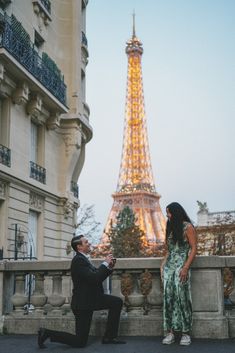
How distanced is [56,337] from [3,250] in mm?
9384

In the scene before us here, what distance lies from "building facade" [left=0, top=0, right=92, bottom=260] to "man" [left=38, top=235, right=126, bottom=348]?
8556 millimetres

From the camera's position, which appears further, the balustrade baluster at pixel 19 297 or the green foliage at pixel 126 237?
the green foliage at pixel 126 237

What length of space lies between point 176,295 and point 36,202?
12067 mm

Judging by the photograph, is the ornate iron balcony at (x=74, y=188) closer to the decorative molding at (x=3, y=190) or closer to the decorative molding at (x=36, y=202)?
the decorative molding at (x=36, y=202)

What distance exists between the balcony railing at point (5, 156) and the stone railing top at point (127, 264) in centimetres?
791

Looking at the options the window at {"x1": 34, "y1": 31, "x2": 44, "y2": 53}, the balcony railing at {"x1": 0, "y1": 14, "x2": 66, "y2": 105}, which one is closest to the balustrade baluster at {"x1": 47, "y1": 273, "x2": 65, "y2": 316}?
the balcony railing at {"x1": 0, "y1": 14, "x2": 66, "y2": 105}

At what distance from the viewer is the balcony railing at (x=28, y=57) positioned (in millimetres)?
15773

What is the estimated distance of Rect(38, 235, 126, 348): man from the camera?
6613 millimetres

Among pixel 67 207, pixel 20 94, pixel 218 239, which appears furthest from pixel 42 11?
pixel 218 239

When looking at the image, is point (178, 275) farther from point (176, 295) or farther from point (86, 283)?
point (86, 283)

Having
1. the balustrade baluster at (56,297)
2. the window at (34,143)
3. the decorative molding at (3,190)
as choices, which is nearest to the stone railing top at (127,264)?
the balustrade baluster at (56,297)

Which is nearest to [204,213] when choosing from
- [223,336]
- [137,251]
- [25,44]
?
[137,251]

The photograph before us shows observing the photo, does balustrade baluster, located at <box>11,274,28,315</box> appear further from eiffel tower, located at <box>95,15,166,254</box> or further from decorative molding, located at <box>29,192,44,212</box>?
eiffel tower, located at <box>95,15,166,254</box>

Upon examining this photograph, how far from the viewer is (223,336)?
717 cm
